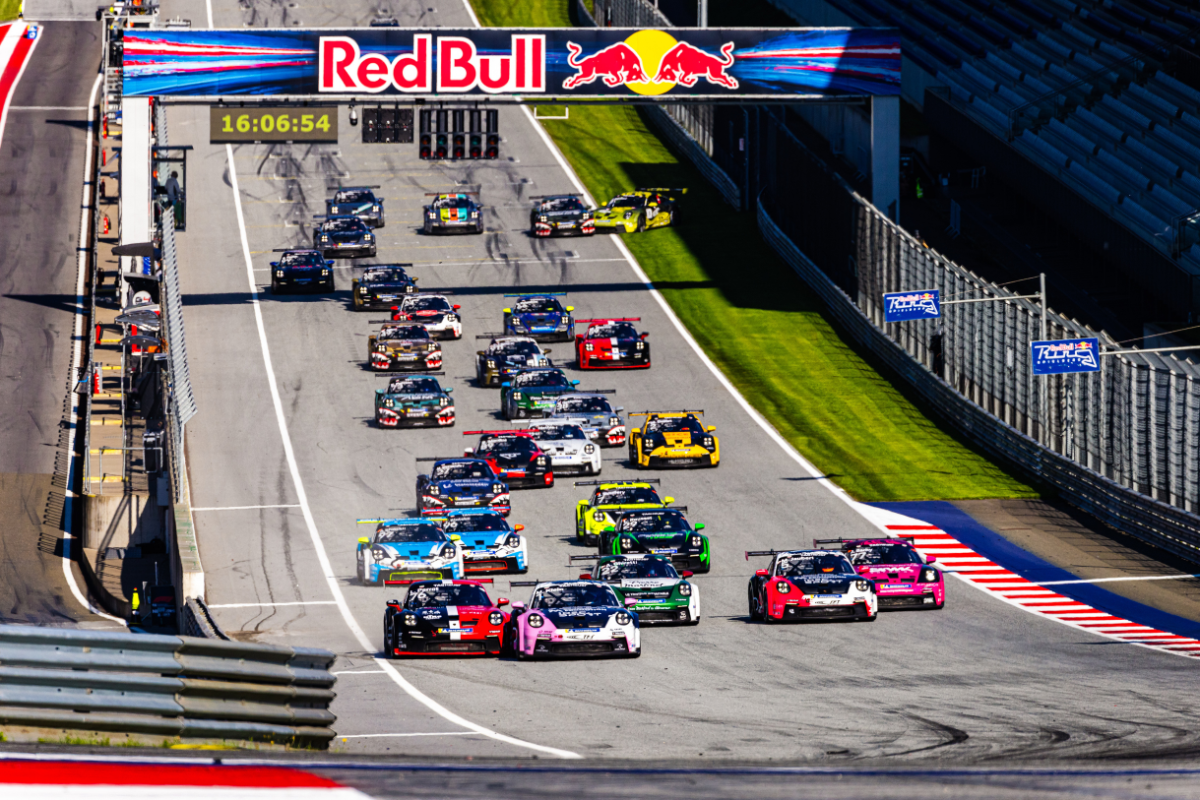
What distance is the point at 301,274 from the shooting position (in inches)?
2354

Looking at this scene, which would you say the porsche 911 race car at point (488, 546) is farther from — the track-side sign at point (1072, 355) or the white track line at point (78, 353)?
the track-side sign at point (1072, 355)

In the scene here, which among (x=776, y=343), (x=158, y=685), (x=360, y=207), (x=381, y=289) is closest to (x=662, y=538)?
(x=158, y=685)

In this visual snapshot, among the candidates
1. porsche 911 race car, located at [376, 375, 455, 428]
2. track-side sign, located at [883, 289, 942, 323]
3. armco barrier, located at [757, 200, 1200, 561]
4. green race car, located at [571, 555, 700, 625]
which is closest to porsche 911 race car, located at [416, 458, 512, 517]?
porsche 911 race car, located at [376, 375, 455, 428]

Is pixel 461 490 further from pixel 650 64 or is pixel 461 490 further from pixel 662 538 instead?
pixel 650 64

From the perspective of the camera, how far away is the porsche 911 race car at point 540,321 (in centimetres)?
5366

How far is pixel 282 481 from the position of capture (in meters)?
41.7

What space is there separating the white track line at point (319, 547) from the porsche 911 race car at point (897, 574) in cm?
813

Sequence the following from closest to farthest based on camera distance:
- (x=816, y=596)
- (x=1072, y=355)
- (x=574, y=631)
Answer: (x=574, y=631) → (x=816, y=596) → (x=1072, y=355)

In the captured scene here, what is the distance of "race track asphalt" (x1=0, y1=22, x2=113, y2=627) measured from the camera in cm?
4266

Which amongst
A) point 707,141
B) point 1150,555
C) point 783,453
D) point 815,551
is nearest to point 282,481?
point 783,453

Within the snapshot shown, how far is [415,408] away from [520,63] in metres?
13.6

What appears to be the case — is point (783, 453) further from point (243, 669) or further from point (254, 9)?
point (254, 9)

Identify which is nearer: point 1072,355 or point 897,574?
point 897,574

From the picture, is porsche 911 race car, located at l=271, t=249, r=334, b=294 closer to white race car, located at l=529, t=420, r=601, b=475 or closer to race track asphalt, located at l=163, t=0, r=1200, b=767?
race track asphalt, located at l=163, t=0, r=1200, b=767
